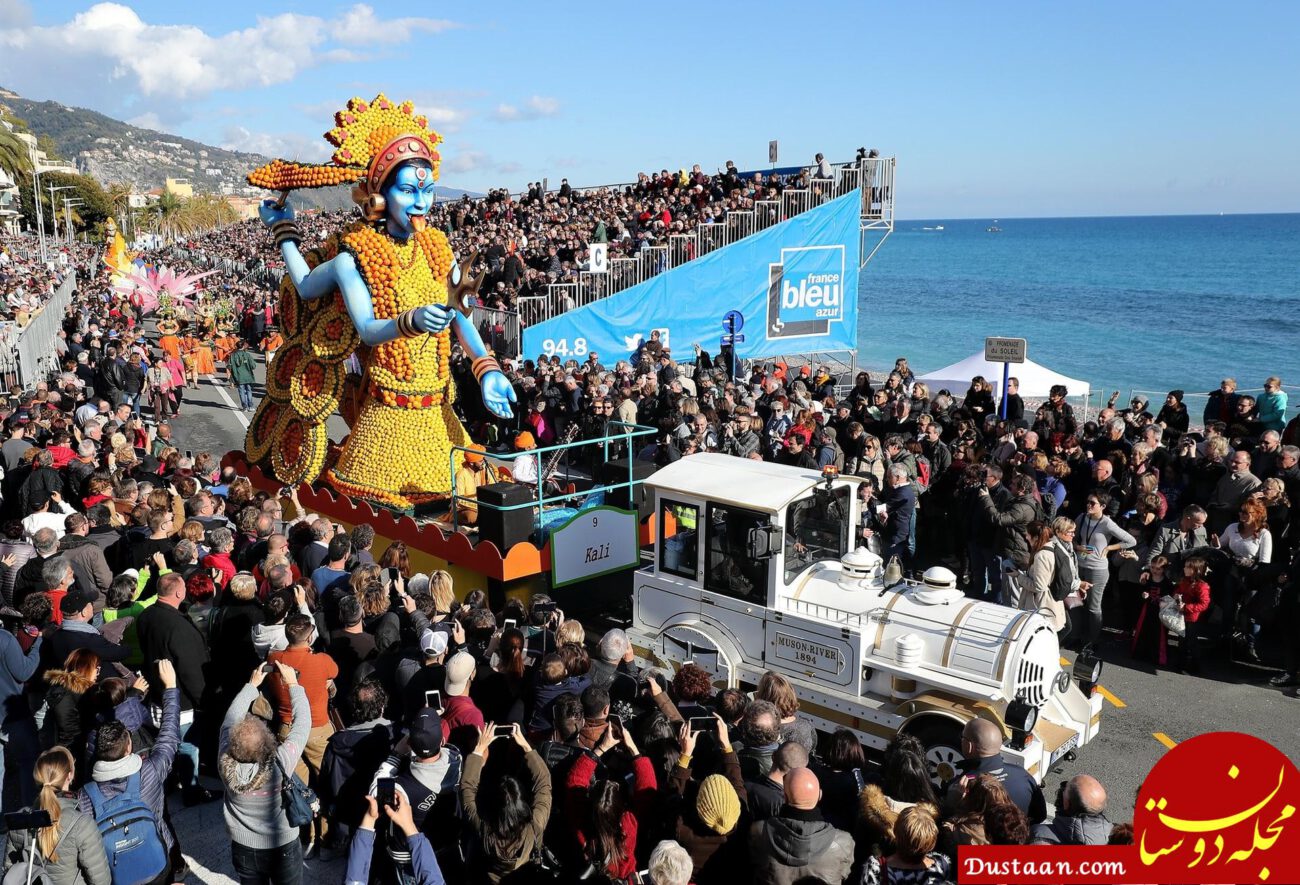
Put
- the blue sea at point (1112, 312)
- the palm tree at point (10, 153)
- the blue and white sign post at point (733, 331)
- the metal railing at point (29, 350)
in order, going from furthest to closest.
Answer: the palm tree at point (10, 153) → the blue sea at point (1112, 312) → the metal railing at point (29, 350) → the blue and white sign post at point (733, 331)

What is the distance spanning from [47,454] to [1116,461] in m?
11.5

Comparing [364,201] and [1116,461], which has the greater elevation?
[364,201]

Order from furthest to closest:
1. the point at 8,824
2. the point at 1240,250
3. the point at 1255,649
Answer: the point at 1240,250
the point at 1255,649
the point at 8,824

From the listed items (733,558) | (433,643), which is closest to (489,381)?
(733,558)

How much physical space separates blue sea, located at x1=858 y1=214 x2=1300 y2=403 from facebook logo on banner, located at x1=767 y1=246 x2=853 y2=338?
653 centimetres

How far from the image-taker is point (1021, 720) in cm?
621

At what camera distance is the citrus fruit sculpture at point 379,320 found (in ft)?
33.1

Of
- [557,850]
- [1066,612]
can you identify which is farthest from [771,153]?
[557,850]

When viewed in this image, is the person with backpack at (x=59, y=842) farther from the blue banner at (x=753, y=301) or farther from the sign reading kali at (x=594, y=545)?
the blue banner at (x=753, y=301)

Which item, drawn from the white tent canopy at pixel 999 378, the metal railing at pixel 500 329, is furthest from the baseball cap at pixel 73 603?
the metal railing at pixel 500 329

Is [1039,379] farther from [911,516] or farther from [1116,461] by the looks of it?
[911,516]

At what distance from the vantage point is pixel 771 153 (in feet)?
84.7

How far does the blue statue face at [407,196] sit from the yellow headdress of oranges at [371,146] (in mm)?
83

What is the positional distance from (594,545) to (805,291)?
14.7 meters
